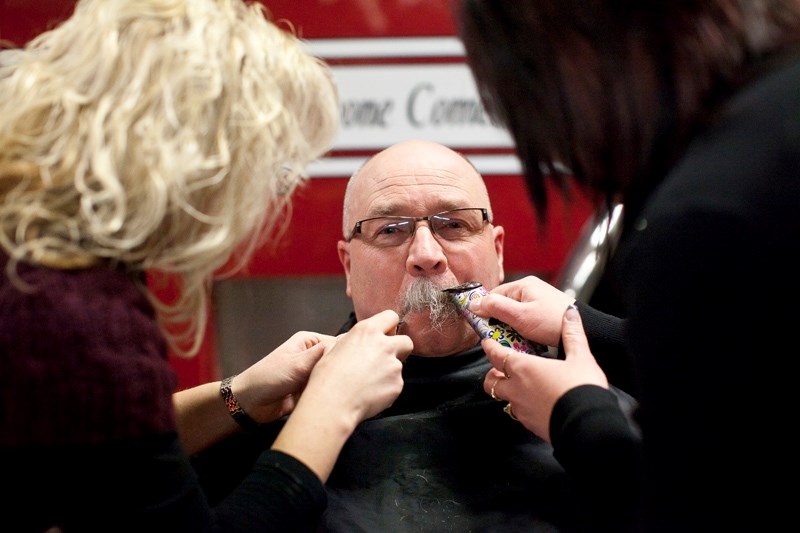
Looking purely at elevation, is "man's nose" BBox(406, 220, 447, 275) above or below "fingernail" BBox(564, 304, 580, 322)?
above

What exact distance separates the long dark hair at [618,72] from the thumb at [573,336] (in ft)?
1.55

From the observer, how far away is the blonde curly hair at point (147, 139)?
1.09m

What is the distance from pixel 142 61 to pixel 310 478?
0.59 metres

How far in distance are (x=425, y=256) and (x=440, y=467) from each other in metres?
0.44

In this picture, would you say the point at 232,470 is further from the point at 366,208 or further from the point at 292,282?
the point at 292,282

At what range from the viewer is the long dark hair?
98 centimetres

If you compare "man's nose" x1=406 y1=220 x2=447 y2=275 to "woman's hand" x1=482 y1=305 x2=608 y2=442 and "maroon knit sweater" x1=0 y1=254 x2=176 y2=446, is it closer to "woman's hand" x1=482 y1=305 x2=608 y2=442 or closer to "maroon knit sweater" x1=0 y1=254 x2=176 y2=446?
"woman's hand" x1=482 y1=305 x2=608 y2=442

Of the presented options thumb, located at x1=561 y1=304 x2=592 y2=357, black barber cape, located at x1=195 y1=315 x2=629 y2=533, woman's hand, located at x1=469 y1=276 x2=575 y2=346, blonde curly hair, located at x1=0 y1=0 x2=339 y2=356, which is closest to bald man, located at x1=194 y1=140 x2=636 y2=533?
black barber cape, located at x1=195 y1=315 x2=629 y2=533

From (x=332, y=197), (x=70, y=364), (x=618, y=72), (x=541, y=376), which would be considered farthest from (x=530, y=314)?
(x=332, y=197)

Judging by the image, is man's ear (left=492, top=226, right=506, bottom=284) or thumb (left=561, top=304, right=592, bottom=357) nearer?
thumb (left=561, top=304, right=592, bottom=357)

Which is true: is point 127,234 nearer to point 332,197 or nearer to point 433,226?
point 433,226

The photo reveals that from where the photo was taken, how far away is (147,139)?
3.63 feet

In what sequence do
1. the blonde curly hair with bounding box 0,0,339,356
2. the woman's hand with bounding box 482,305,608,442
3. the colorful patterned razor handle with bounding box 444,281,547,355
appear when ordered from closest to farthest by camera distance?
the blonde curly hair with bounding box 0,0,339,356
the woman's hand with bounding box 482,305,608,442
the colorful patterned razor handle with bounding box 444,281,547,355

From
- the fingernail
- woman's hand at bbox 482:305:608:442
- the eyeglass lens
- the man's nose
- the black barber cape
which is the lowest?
the black barber cape
